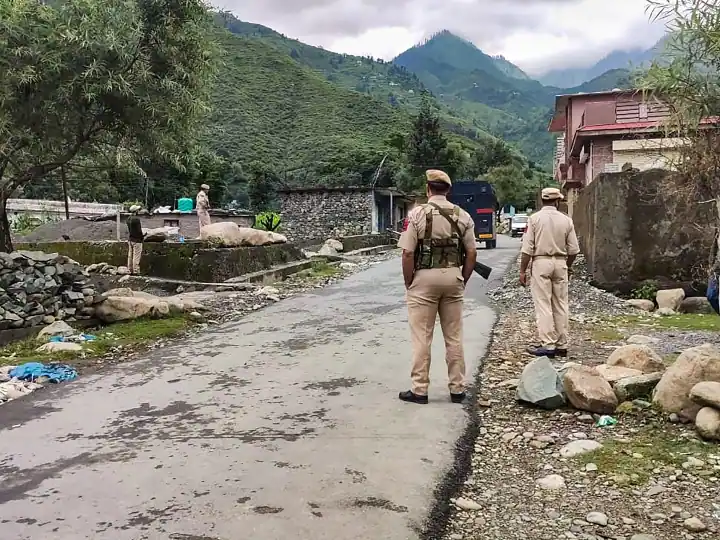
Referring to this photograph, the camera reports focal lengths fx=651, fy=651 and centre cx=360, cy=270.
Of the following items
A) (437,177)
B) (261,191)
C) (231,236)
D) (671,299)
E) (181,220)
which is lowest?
(671,299)

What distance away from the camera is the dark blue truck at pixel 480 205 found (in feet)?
96.1

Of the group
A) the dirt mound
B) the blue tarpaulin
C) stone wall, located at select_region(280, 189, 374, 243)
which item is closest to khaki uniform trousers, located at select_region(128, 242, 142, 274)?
the dirt mound

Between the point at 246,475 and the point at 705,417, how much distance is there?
304cm

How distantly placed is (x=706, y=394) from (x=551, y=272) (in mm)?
2762

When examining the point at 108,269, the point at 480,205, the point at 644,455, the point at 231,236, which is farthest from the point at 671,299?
the point at 480,205

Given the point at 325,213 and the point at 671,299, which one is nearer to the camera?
the point at 671,299

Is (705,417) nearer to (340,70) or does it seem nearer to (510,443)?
(510,443)

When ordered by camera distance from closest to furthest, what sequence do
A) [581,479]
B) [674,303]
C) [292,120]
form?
1. [581,479]
2. [674,303]
3. [292,120]

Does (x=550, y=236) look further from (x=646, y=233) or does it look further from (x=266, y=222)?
(x=266, y=222)

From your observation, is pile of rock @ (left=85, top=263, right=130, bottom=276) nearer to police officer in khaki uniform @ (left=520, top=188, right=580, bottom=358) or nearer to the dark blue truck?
police officer in khaki uniform @ (left=520, top=188, right=580, bottom=358)

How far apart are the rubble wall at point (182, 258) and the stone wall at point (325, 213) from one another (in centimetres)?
1825

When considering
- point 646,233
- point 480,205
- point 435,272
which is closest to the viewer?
point 435,272

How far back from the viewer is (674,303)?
33.4 ft

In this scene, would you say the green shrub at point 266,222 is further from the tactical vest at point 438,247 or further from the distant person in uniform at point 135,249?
the tactical vest at point 438,247
